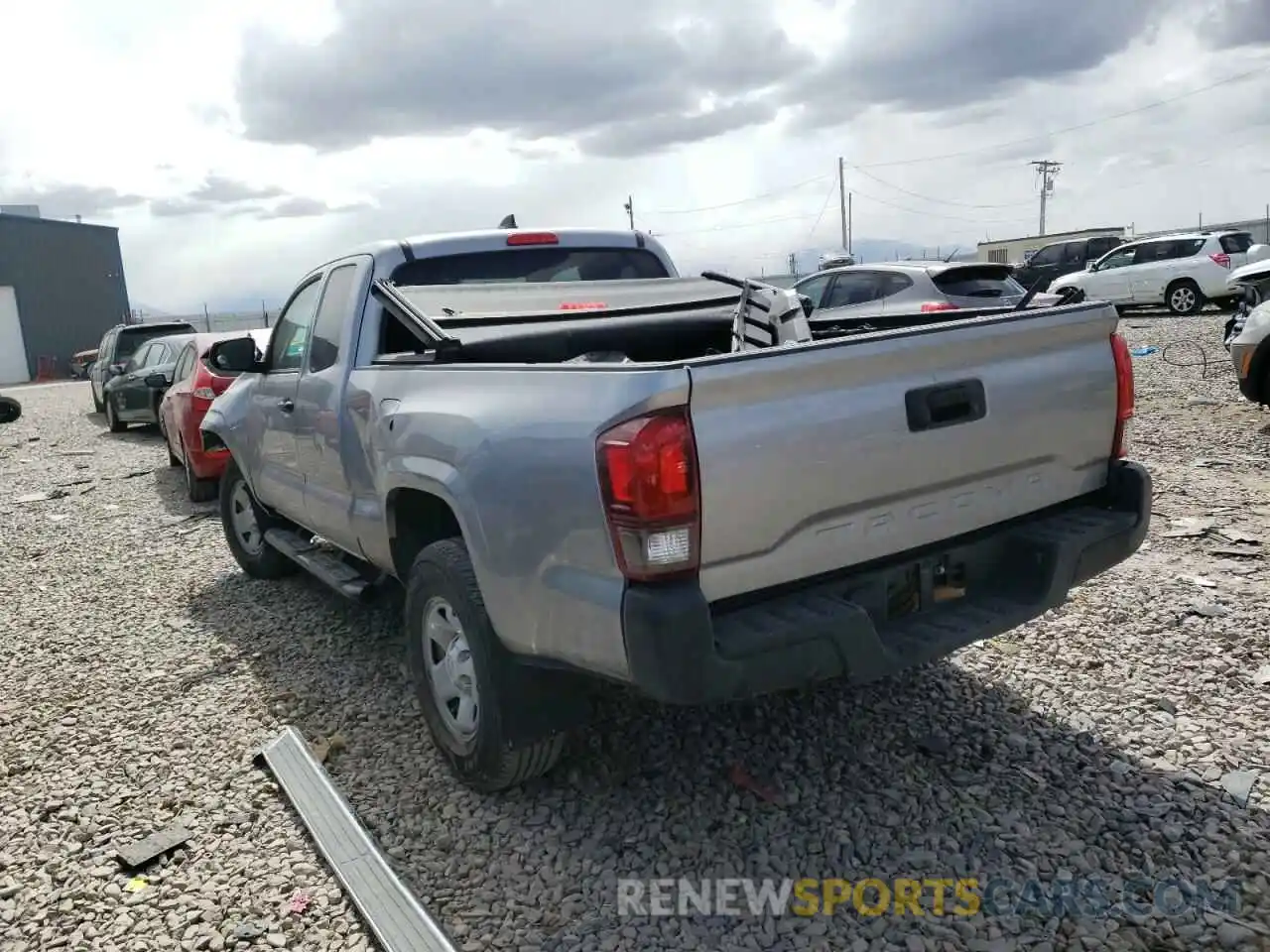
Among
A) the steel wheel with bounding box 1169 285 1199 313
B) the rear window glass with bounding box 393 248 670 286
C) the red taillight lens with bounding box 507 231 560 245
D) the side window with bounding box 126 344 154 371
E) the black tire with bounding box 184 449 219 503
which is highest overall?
the red taillight lens with bounding box 507 231 560 245

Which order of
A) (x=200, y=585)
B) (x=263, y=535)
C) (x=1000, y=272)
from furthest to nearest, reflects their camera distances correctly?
1. (x=1000, y=272)
2. (x=200, y=585)
3. (x=263, y=535)

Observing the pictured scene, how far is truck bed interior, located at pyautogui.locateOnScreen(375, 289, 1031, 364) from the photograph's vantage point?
145 inches

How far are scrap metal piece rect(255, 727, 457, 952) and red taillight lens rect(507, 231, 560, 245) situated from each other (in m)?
2.47

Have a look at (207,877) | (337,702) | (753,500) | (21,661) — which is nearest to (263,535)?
(21,661)

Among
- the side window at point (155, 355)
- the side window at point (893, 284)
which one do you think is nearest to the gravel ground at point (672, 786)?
the side window at point (893, 284)

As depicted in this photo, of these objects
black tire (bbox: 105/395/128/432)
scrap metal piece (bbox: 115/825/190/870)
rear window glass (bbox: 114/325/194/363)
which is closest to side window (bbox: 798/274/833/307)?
rear window glass (bbox: 114/325/194/363)

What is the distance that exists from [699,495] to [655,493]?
0.12 meters

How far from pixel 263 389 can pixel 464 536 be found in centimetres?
278

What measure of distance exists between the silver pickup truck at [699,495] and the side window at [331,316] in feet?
0.84

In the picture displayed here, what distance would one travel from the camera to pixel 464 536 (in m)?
3.12

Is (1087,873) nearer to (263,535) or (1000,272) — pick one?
(263,535)

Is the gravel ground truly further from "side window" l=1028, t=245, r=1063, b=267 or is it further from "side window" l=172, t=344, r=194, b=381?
"side window" l=1028, t=245, r=1063, b=267

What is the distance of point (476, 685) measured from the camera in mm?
3184

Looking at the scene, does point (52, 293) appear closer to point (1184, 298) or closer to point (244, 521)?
point (1184, 298)
